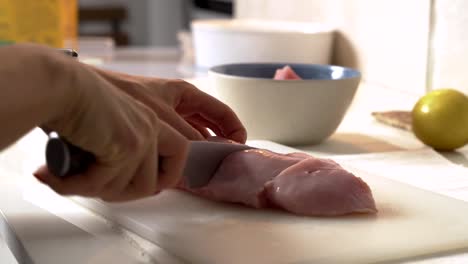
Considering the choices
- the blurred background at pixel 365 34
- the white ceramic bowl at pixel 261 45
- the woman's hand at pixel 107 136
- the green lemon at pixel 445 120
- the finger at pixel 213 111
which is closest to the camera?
the woman's hand at pixel 107 136

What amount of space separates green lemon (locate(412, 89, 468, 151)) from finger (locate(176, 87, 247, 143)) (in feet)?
0.98

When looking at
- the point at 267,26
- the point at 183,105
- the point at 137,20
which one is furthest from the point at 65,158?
the point at 137,20

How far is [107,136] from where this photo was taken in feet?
2.00

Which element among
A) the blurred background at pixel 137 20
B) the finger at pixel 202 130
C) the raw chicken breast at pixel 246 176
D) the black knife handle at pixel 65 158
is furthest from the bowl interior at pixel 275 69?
the blurred background at pixel 137 20

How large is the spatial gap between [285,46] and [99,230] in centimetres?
98

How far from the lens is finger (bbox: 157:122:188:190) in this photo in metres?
0.67

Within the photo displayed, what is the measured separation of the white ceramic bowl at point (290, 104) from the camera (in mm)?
1101

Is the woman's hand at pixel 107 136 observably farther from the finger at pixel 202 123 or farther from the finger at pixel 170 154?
the finger at pixel 202 123

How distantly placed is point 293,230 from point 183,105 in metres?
0.24

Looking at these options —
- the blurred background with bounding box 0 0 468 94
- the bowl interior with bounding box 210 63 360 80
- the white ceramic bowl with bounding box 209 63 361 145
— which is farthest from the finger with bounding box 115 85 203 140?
the blurred background with bounding box 0 0 468 94

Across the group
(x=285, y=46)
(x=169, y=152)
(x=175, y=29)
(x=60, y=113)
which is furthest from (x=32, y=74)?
(x=175, y=29)

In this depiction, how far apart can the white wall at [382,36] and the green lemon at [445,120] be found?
40cm

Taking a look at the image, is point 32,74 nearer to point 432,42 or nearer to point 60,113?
point 60,113

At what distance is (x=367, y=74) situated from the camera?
1.72 m
